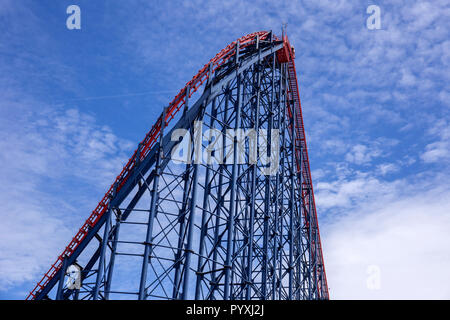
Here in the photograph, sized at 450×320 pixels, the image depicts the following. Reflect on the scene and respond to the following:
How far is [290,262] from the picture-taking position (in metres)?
23.2

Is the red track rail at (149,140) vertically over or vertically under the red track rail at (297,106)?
under

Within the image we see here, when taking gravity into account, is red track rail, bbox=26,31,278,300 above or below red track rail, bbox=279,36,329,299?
below

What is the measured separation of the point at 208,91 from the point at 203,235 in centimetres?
482

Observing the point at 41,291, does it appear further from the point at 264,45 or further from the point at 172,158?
the point at 264,45

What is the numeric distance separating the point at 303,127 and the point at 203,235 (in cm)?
1435

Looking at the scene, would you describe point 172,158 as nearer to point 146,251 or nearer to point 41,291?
point 146,251

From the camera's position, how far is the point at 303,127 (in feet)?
93.8

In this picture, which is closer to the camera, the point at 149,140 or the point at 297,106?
the point at 149,140

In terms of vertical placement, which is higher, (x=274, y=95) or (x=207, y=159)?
(x=274, y=95)
